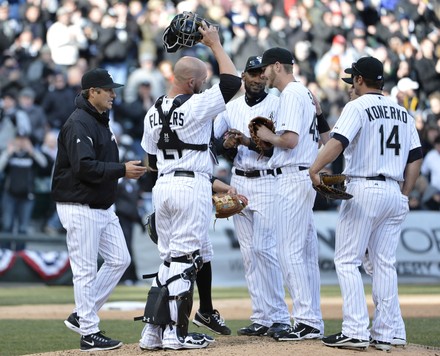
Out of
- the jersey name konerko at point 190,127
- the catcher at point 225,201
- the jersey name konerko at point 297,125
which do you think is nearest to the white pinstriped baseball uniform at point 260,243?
the jersey name konerko at point 297,125

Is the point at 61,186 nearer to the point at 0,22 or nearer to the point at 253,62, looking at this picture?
the point at 253,62

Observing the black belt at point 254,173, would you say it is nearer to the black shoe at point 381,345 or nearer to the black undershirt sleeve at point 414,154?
the black undershirt sleeve at point 414,154

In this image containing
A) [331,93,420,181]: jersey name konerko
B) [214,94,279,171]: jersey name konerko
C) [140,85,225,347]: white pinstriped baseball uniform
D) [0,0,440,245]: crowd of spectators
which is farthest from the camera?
[0,0,440,245]: crowd of spectators

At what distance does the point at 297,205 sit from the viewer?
884 cm

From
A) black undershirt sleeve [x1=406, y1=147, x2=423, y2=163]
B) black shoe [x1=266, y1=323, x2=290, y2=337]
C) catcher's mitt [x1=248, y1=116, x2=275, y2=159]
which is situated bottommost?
black shoe [x1=266, y1=323, x2=290, y2=337]

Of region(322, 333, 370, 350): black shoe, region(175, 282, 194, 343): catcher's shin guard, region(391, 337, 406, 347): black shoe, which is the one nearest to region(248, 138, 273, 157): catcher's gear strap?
region(175, 282, 194, 343): catcher's shin guard

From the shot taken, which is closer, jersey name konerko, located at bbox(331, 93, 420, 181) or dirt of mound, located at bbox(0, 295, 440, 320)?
jersey name konerko, located at bbox(331, 93, 420, 181)

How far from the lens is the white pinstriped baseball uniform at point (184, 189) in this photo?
8.20 metres

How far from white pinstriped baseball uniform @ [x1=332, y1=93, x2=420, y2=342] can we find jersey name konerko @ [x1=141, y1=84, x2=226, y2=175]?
1059mm

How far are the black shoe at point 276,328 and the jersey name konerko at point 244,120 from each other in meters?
1.50

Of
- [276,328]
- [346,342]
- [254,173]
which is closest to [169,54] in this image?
[254,173]

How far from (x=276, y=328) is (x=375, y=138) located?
208cm

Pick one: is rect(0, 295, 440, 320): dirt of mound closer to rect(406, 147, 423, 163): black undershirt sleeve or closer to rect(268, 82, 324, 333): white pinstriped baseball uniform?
rect(268, 82, 324, 333): white pinstriped baseball uniform

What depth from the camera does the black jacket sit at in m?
8.70
